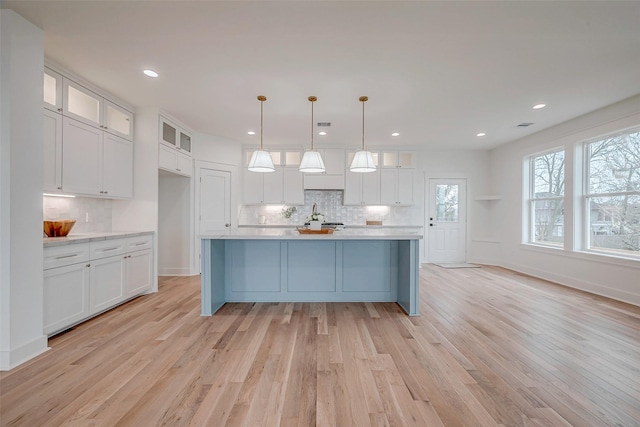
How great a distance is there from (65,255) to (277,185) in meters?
3.86

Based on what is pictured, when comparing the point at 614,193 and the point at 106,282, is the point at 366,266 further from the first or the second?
the point at 614,193

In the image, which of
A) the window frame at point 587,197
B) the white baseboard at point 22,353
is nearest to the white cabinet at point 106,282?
the white baseboard at point 22,353

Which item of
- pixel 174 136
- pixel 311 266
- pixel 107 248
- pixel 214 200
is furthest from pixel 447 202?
pixel 107 248

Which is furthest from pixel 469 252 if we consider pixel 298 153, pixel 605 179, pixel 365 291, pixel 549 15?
pixel 549 15

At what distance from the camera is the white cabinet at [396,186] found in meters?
6.05

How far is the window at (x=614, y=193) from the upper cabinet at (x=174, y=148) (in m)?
6.55

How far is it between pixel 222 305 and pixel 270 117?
282cm

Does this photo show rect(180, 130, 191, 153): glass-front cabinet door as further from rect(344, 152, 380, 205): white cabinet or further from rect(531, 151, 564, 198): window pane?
rect(531, 151, 564, 198): window pane

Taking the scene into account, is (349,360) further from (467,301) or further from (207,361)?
(467,301)

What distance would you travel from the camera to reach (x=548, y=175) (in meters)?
4.92

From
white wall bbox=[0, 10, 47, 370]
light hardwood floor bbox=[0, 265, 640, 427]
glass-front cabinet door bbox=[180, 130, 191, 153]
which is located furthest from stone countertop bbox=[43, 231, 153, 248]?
glass-front cabinet door bbox=[180, 130, 191, 153]

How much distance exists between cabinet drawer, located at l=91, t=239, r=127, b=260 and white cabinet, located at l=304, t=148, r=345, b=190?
3563 millimetres

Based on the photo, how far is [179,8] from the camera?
1.98 metres

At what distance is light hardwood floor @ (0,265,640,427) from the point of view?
1.55 m
